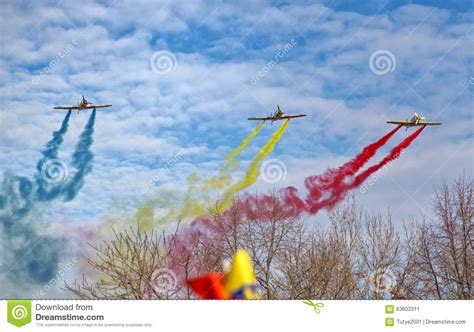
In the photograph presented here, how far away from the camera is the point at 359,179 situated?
44.2 m

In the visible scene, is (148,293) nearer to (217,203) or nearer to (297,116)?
(217,203)

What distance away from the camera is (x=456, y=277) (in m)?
33.7

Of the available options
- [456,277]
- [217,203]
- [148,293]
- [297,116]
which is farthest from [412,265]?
[148,293]

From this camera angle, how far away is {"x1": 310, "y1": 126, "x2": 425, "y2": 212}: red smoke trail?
43375mm

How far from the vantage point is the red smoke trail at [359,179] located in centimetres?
4338
